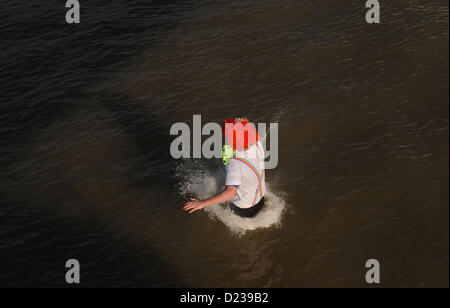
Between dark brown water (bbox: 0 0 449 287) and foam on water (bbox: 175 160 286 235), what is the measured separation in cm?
3

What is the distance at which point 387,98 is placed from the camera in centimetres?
964

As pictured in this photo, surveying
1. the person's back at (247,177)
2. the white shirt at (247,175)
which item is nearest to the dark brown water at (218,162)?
the person's back at (247,177)

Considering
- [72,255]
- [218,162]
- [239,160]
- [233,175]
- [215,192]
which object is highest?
[218,162]

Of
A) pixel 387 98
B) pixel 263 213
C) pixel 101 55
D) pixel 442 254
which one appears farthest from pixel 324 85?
pixel 101 55

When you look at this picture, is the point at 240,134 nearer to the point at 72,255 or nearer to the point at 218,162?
the point at 218,162

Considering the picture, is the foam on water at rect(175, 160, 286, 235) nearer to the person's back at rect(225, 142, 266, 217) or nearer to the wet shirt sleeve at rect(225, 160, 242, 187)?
the person's back at rect(225, 142, 266, 217)

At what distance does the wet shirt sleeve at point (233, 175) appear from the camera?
6453 mm

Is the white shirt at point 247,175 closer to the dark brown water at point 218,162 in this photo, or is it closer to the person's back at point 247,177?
the person's back at point 247,177

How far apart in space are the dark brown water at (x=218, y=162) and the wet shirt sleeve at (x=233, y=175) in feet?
4.69

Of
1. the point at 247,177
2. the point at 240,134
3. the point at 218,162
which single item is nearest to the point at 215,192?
the point at 218,162

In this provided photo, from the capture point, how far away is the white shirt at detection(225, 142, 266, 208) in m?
6.48


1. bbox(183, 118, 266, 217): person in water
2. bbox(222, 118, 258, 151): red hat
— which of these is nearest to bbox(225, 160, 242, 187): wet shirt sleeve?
bbox(183, 118, 266, 217): person in water

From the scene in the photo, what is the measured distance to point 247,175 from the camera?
670 centimetres

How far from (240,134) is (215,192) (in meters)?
2.51
